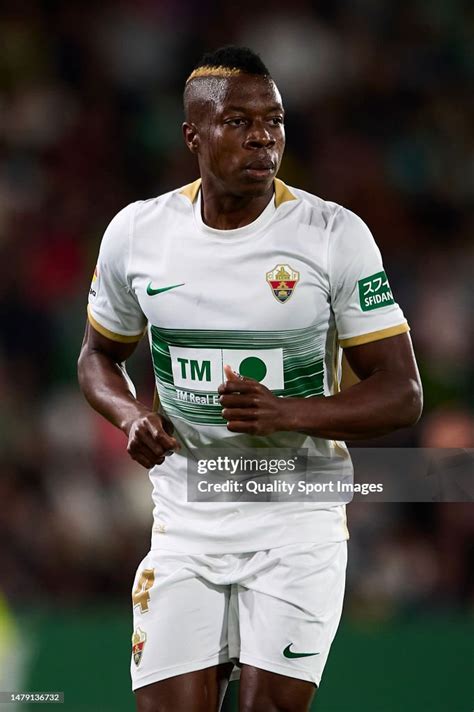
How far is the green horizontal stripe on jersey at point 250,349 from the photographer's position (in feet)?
9.17

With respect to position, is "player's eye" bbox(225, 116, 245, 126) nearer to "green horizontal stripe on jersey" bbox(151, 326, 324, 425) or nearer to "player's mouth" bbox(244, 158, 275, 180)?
"player's mouth" bbox(244, 158, 275, 180)

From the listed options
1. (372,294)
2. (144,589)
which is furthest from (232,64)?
(144,589)

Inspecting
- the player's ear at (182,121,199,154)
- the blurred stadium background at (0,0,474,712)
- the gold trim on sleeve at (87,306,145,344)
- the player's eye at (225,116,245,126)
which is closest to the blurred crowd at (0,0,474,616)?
the blurred stadium background at (0,0,474,712)

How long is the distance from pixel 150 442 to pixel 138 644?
1.84 ft

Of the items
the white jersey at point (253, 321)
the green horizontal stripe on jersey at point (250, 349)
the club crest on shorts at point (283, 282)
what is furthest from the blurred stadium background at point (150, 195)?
the club crest on shorts at point (283, 282)

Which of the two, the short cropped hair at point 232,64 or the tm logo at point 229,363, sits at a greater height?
the short cropped hair at point 232,64

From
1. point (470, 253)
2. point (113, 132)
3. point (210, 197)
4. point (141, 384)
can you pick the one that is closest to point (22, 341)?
point (141, 384)

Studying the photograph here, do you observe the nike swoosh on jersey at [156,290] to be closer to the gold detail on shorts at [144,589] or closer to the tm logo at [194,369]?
the tm logo at [194,369]

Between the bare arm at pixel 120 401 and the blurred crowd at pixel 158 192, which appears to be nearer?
the bare arm at pixel 120 401

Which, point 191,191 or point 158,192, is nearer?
point 191,191

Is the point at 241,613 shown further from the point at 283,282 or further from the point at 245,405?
the point at 283,282

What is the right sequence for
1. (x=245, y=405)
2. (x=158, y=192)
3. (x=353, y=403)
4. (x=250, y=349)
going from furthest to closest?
(x=158, y=192) < (x=250, y=349) < (x=353, y=403) < (x=245, y=405)

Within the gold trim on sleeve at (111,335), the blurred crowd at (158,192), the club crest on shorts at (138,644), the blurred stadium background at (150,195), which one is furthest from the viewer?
the blurred crowd at (158,192)

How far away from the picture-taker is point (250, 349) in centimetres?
280
